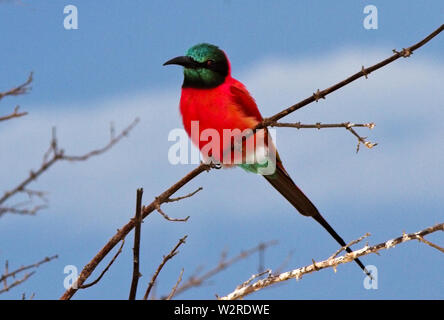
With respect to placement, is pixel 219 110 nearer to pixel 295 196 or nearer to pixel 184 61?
pixel 184 61

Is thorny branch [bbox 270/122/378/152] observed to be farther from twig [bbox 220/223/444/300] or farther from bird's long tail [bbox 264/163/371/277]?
bird's long tail [bbox 264/163/371/277]

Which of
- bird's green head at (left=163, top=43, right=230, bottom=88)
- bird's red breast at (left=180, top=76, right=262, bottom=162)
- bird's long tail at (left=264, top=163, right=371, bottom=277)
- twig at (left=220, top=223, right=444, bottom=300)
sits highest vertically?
bird's green head at (left=163, top=43, right=230, bottom=88)

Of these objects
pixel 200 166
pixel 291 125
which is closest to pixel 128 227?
pixel 200 166

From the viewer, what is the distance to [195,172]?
348cm

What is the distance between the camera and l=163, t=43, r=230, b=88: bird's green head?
473 cm

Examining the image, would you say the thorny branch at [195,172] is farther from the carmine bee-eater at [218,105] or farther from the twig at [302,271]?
the carmine bee-eater at [218,105]

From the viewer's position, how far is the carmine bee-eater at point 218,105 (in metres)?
4.54

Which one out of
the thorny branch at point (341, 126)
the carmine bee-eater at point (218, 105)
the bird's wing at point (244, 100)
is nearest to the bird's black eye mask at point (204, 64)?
the carmine bee-eater at point (218, 105)

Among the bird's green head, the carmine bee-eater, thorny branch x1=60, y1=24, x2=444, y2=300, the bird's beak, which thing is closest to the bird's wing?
the carmine bee-eater

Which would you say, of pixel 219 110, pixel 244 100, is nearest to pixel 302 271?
pixel 219 110

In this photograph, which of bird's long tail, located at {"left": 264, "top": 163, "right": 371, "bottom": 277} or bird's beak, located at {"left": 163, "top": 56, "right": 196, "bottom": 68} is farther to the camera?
bird's beak, located at {"left": 163, "top": 56, "right": 196, "bottom": 68}

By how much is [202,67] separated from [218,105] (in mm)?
375

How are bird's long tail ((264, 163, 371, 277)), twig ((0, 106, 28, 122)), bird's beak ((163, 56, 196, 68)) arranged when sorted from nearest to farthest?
twig ((0, 106, 28, 122)) → bird's long tail ((264, 163, 371, 277)) → bird's beak ((163, 56, 196, 68))
